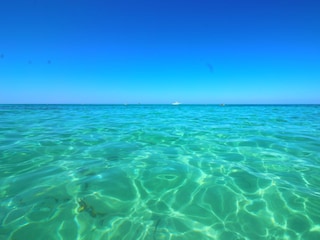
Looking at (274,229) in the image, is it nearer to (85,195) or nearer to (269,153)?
(85,195)

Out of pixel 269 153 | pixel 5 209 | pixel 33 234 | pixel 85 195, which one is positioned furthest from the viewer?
pixel 269 153

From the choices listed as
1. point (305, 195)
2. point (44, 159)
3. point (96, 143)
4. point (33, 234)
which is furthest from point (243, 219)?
point (96, 143)

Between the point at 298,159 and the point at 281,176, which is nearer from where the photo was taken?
the point at 281,176

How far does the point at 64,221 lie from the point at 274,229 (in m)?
2.78

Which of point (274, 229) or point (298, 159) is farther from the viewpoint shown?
point (298, 159)

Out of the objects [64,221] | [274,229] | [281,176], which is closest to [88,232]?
[64,221]

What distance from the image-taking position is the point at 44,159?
4.62 meters

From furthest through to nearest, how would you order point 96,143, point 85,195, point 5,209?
point 96,143, point 85,195, point 5,209

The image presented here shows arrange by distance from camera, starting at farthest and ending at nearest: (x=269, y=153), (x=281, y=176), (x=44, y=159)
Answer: (x=269, y=153)
(x=44, y=159)
(x=281, y=176)

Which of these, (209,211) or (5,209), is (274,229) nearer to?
(209,211)

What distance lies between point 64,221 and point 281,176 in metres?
4.03

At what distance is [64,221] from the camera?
7.82ft

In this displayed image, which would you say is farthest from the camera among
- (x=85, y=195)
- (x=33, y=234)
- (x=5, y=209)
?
(x=85, y=195)

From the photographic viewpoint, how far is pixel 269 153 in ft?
16.8
